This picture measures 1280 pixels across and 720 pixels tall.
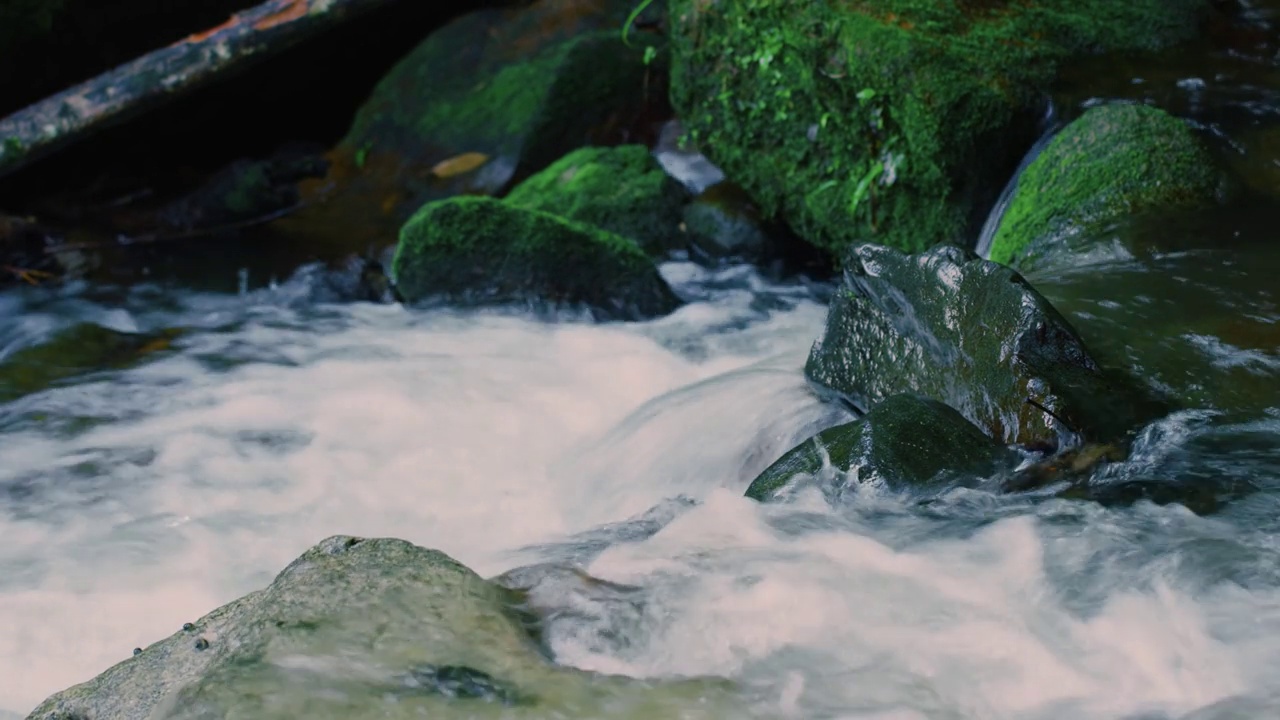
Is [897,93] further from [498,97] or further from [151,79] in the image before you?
[151,79]

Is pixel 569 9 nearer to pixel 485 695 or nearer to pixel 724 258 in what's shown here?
pixel 724 258

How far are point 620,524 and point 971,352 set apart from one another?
50.8 inches

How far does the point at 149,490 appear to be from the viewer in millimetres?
4707

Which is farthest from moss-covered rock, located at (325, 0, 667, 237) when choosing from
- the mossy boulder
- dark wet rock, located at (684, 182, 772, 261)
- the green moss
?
dark wet rock, located at (684, 182, 772, 261)

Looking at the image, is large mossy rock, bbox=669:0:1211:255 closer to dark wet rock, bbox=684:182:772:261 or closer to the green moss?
dark wet rock, bbox=684:182:772:261

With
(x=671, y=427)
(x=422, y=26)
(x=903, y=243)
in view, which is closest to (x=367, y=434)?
(x=671, y=427)

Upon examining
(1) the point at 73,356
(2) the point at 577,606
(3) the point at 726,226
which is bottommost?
(1) the point at 73,356

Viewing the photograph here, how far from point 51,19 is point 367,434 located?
6.11 m

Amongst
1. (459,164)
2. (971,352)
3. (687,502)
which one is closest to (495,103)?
(459,164)

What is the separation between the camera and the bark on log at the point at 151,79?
7.70 m

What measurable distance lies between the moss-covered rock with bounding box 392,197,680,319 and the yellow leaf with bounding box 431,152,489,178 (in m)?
2.59

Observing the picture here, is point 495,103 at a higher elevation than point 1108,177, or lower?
higher

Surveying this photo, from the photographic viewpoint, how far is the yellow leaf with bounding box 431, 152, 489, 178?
9570mm

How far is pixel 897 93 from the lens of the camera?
19.9 ft
